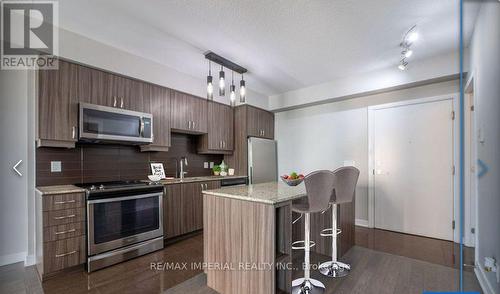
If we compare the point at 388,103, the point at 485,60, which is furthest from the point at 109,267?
the point at 388,103

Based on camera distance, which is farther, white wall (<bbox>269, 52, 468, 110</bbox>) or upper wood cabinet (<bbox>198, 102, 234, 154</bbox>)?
upper wood cabinet (<bbox>198, 102, 234, 154</bbox>)

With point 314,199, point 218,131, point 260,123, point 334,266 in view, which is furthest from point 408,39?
point 218,131

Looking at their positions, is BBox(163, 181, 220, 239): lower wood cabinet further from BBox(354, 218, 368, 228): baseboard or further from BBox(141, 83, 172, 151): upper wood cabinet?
BBox(354, 218, 368, 228): baseboard

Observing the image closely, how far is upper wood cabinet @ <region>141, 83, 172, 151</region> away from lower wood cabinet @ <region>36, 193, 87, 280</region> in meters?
1.16

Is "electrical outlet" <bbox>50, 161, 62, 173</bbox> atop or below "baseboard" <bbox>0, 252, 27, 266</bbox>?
atop

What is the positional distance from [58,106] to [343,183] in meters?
3.06

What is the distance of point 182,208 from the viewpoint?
3.15 m

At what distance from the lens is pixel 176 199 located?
3080mm

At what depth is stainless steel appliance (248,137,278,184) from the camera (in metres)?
4.21

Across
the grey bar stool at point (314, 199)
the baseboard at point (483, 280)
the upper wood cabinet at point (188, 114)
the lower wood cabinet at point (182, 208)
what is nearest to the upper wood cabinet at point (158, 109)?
the upper wood cabinet at point (188, 114)

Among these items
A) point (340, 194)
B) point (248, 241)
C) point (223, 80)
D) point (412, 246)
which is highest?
point (223, 80)

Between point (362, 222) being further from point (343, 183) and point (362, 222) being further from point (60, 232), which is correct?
point (60, 232)

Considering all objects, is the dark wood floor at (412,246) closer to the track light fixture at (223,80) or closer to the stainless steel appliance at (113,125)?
the track light fixture at (223,80)

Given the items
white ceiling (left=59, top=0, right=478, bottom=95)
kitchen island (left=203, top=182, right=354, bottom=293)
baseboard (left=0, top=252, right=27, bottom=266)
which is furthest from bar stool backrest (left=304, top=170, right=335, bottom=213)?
baseboard (left=0, top=252, right=27, bottom=266)
